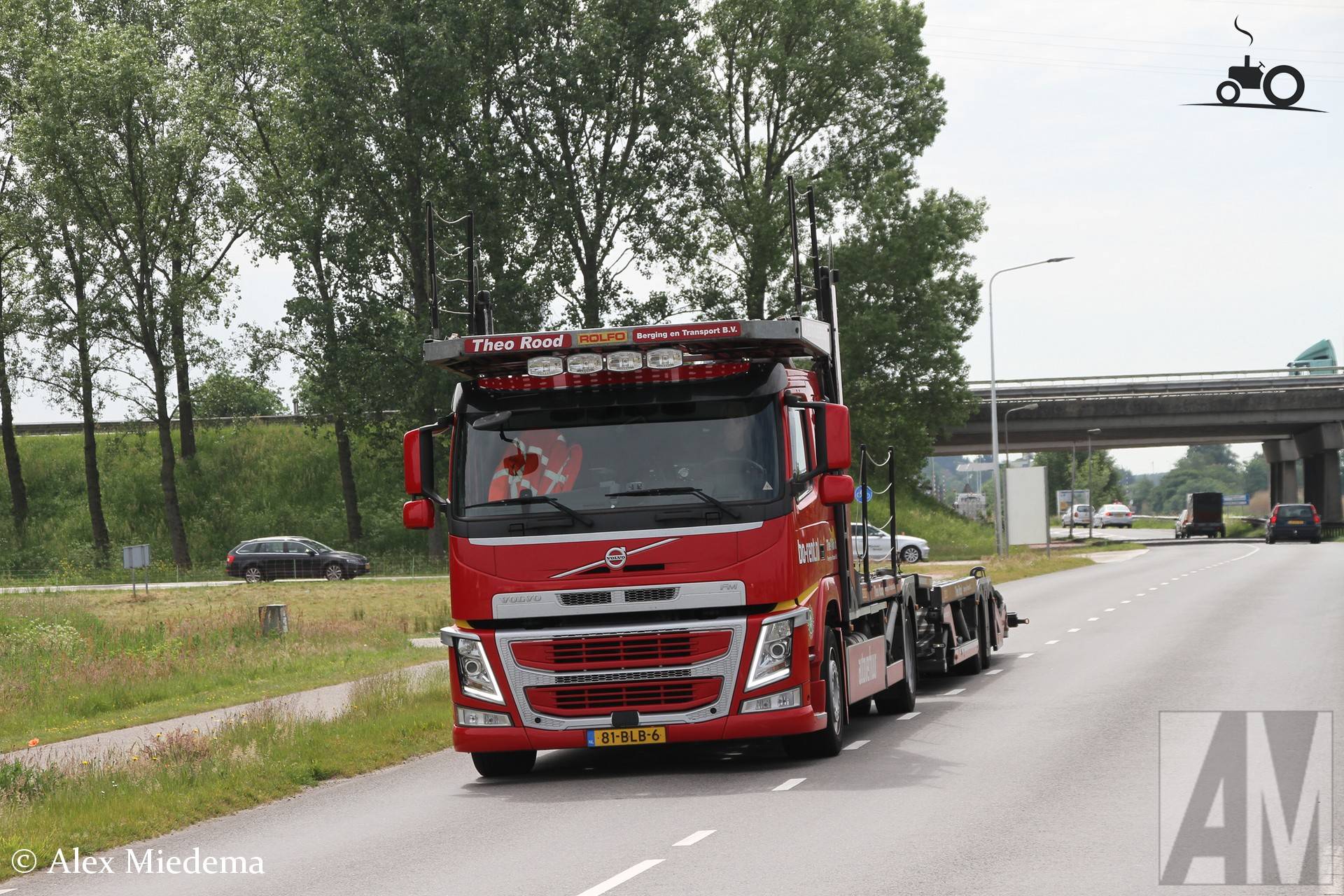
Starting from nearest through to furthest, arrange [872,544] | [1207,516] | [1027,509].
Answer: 1. [872,544]
2. [1027,509]
3. [1207,516]

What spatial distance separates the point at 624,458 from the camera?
1152 centimetres

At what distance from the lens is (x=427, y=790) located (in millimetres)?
12016

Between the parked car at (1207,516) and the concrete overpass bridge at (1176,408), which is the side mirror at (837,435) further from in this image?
the parked car at (1207,516)

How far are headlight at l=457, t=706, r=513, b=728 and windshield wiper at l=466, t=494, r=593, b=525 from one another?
4.96 feet

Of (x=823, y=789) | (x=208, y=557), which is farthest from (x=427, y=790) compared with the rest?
(x=208, y=557)

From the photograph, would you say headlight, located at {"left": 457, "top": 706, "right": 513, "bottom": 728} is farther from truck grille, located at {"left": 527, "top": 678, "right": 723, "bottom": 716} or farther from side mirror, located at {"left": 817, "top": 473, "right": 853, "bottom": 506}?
side mirror, located at {"left": 817, "top": 473, "right": 853, "bottom": 506}

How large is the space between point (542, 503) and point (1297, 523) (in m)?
62.4

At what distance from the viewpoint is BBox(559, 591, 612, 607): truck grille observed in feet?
37.1

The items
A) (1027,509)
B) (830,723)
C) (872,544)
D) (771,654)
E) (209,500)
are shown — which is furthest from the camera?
(209,500)

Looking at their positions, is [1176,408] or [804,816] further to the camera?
[1176,408]

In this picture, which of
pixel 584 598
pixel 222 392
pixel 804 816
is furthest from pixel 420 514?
pixel 222 392

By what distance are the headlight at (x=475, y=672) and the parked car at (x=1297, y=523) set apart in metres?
62.0

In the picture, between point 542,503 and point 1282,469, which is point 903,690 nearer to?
point 542,503

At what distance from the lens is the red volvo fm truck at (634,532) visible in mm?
11305
